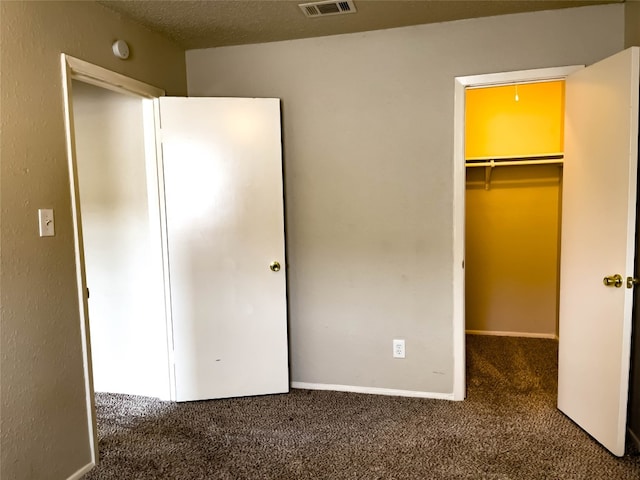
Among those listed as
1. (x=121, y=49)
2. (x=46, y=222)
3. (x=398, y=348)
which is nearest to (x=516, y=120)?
(x=398, y=348)

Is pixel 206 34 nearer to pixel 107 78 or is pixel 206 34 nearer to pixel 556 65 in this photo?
pixel 107 78

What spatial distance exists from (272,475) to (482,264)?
287 centimetres

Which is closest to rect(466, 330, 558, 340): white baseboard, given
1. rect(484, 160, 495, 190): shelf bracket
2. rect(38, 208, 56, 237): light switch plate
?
rect(484, 160, 495, 190): shelf bracket

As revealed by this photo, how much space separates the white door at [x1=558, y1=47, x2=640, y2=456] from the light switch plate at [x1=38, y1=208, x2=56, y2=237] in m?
2.67

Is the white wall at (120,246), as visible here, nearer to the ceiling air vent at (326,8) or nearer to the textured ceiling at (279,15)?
the textured ceiling at (279,15)

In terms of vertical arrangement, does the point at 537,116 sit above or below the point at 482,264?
above

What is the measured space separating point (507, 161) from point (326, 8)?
2.29m

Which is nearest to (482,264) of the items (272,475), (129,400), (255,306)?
(255,306)

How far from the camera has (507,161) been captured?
3.79 metres

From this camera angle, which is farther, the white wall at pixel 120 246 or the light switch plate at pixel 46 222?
the white wall at pixel 120 246

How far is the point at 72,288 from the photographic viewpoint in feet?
6.73

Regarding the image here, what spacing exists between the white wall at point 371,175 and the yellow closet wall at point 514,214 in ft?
4.75

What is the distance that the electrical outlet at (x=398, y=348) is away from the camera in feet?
9.25

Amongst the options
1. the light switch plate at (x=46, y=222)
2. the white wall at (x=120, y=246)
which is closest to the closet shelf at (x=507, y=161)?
the white wall at (x=120, y=246)
